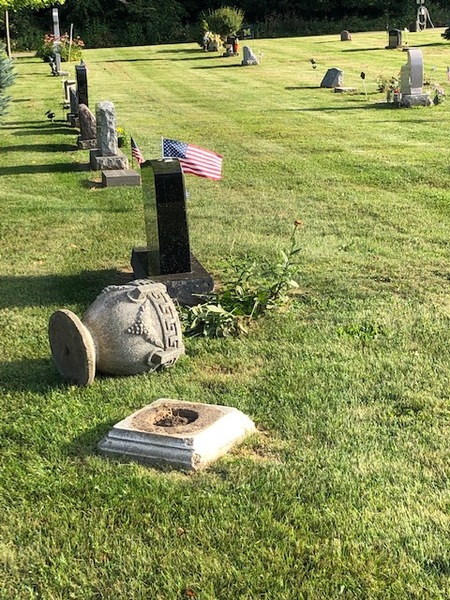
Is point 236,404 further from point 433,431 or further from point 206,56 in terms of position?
point 206,56

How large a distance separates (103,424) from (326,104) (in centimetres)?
1860

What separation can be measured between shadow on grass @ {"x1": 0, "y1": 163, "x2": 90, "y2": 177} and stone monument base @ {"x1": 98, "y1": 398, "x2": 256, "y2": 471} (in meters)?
10.7

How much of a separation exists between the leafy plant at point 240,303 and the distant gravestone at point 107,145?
735 cm

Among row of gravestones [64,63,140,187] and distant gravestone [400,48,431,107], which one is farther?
distant gravestone [400,48,431,107]

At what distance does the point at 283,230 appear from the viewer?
10047 millimetres

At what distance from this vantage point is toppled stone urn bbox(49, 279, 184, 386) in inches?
223

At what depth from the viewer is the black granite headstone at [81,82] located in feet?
61.2

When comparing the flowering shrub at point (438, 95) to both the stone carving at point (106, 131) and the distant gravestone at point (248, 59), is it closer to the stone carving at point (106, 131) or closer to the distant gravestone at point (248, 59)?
the stone carving at point (106, 131)

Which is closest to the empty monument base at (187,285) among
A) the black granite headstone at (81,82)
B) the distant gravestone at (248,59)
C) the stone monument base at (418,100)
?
the black granite headstone at (81,82)

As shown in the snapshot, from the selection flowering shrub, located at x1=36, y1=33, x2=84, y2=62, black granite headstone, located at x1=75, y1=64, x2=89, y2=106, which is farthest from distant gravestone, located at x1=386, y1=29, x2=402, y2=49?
black granite headstone, located at x1=75, y1=64, x2=89, y2=106

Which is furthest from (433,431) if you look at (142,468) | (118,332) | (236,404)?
(118,332)

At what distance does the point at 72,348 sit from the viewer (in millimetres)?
5680

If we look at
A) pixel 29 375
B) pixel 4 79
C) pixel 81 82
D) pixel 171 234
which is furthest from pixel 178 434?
pixel 4 79

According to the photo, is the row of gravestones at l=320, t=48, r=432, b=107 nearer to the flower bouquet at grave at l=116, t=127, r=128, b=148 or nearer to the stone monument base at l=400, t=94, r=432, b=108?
the stone monument base at l=400, t=94, r=432, b=108
